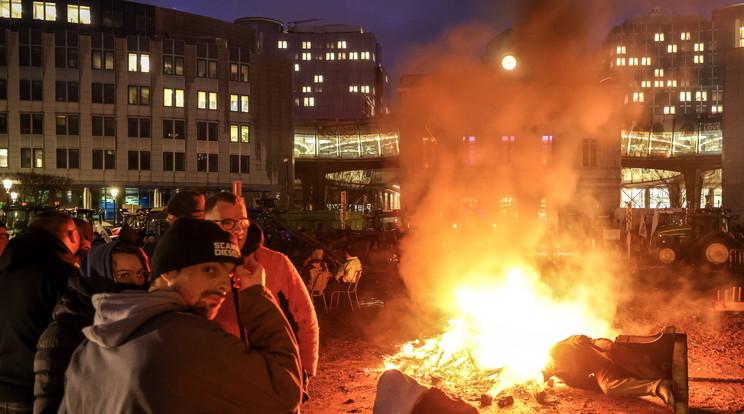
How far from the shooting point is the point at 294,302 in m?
2.78

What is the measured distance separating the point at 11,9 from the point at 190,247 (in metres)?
50.7

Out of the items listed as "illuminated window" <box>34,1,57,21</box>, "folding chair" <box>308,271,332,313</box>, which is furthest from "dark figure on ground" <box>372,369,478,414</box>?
"illuminated window" <box>34,1,57,21</box>

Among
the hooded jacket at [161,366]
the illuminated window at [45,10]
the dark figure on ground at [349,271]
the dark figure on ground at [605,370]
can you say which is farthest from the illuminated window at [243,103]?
the hooded jacket at [161,366]

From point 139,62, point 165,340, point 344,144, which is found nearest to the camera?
point 165,340

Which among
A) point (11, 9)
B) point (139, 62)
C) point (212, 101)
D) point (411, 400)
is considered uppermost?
point (11, 9)

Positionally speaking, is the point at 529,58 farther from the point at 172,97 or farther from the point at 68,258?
the point at 172,97

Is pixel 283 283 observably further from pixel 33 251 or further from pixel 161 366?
pixel 161 366

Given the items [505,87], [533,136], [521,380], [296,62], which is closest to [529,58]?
[505,87]

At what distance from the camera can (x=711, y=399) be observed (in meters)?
5.25

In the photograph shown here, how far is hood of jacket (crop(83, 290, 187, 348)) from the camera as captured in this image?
4.43 feet

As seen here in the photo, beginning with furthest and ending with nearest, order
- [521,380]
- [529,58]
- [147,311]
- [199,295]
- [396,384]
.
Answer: [529,58]
[521,380]
[396,384]
[199,295]
[147,311]

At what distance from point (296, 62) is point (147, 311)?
9499 cm

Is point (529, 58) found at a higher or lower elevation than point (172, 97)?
lower

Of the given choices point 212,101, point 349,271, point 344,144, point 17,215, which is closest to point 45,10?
Result: point 212,101
